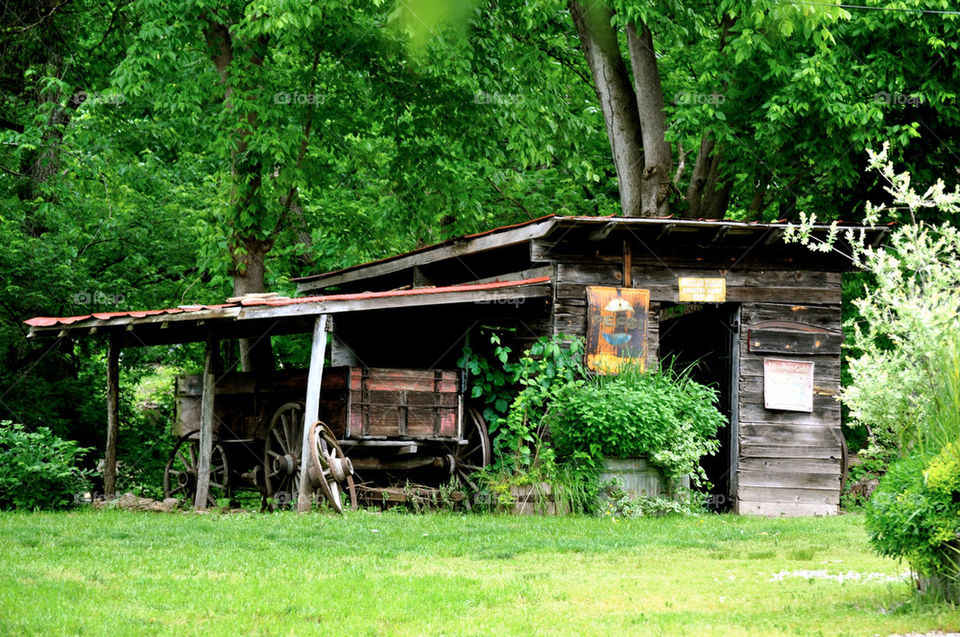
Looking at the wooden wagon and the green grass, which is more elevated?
the wooden wagon

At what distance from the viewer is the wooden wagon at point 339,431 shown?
12672 mm

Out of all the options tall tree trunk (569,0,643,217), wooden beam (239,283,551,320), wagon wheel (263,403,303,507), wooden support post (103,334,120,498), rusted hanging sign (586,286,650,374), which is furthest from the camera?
tall tree trunk (569,0,643,217)

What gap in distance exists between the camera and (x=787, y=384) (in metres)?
13.8

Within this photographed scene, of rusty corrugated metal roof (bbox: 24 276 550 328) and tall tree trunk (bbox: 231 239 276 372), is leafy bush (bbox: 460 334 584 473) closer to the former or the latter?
rusty corrugated metal roof (bbox: 24 276 550 328)

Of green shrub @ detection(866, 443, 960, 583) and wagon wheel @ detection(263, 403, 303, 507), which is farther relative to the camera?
wagon wheel @ detection(263, 403, 303, 507)

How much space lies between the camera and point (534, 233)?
13008 mm

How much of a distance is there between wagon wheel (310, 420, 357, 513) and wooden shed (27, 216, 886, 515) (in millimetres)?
592

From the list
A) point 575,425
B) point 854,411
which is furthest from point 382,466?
point 854,411

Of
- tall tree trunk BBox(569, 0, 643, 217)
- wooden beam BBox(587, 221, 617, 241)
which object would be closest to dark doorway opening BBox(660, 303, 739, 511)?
wooden beam BBox(587, 221, 617, 241)

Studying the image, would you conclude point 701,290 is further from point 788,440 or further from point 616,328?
point 788,440

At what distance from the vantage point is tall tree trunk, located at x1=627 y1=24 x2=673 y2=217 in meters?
16.5

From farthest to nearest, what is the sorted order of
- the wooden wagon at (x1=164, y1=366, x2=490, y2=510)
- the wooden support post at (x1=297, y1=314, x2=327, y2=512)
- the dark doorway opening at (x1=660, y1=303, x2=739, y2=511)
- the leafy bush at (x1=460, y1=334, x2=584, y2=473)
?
the dark doorway opening at (x1=660, y1=303, x2=739, y2=511) → the wooden wagon at (x1=164, y1=366, x2=490, y2=510) → the leafy bush at (x1=460, y1=334, x2=584, y2=473) → the wooden support post at (x1=297, y1=314, x2=327, y2=512)

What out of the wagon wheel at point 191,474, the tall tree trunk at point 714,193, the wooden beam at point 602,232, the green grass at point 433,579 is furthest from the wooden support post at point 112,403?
the tall tree trunk at point 714,193

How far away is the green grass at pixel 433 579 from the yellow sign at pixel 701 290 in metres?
3.31
